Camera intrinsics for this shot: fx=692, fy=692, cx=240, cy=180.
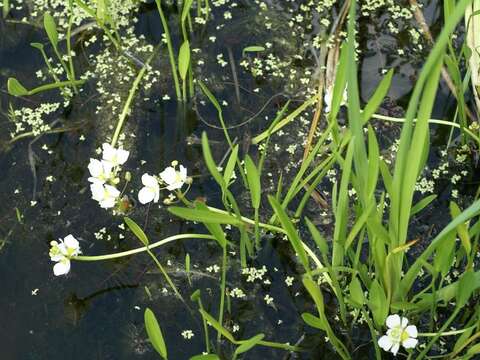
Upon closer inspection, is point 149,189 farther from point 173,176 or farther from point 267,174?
point 267,174

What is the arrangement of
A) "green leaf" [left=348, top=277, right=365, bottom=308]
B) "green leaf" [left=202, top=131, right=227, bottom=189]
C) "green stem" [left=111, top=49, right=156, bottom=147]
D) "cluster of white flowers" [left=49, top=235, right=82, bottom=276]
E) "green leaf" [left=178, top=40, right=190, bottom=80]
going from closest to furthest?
"green leaf" [left=202, top=131, right=227, bottom=189] → "green leaf" [left=348, top=277, right=365, bottom=308] → "cluster of white flowers" [left=49, top=235, right=82, bottom=276] → "green leaf" [left=178, top=40, right=190, bottom=80] → "green stem" [left=111, top=49, right=156, bottom=147]

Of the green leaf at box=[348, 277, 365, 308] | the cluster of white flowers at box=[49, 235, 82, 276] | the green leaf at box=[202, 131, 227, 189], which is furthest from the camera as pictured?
the cluster of white flowers at box=[49, 235, 82, 276]

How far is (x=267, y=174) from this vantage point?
189 cm

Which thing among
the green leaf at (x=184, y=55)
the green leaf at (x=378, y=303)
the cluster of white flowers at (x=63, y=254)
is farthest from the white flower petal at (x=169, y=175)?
the green leaf at (x=378, y=303)

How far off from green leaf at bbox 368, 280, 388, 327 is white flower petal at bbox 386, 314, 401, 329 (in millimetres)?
28

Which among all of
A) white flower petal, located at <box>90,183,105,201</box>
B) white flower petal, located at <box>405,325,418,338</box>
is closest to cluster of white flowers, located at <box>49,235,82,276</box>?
white flower petal, located at <box>90,183,105,201</box>

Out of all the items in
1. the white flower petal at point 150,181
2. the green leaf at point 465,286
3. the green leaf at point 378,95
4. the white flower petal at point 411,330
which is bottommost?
the white flower petal at point 411,330

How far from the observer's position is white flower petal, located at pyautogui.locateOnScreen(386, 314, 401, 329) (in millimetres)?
1388

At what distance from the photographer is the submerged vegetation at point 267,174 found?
1.39m

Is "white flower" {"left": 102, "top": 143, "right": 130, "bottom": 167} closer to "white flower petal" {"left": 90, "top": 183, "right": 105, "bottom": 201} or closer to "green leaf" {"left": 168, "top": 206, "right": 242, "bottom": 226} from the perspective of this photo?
"white flower petal" {"left": 90, "top": 183, "right": 105, "bottom": 201}

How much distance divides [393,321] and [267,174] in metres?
0.62

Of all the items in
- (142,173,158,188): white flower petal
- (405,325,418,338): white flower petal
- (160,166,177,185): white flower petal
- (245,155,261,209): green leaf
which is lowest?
(405,325,418,338): white flower petal

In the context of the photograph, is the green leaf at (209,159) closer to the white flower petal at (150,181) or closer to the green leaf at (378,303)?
the white flower petal at (150,181)

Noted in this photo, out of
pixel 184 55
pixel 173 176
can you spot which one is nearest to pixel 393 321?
pixel 173 176
